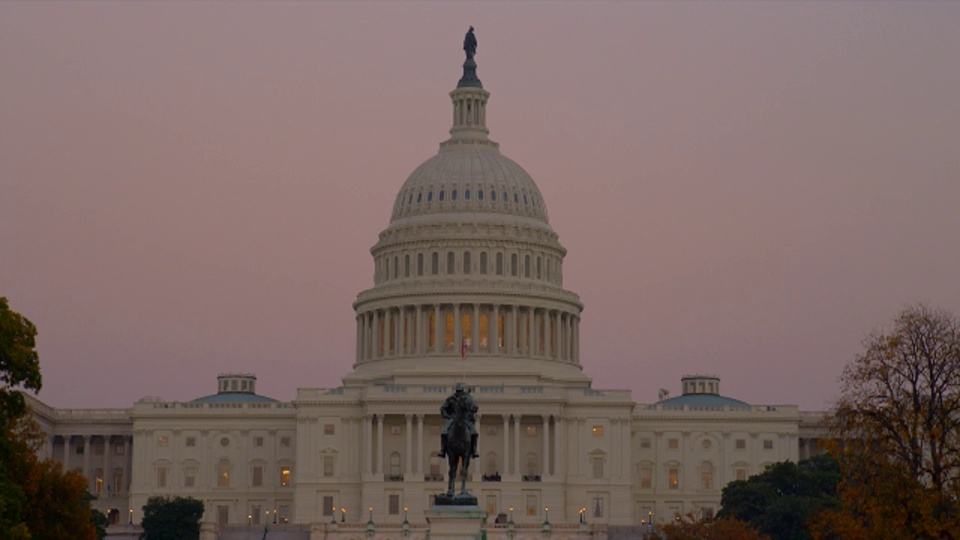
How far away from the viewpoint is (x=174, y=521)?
16462 centimetres

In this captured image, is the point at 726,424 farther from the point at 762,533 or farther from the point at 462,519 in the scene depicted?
the point at 462,519

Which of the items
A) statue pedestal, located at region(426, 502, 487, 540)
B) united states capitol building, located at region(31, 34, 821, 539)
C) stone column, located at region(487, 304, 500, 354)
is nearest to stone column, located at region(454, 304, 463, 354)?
united states capitol building, located at region(31, 34, 821, 539)

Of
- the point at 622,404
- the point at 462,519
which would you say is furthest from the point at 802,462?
the point at 462,519

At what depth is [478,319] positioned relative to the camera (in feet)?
653

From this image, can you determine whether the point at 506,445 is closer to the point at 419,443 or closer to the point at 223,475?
the point at 419,443

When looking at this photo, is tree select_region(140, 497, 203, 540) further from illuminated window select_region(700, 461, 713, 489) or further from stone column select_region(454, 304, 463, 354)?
illuminated window select_region(700, 461, 713, 489)

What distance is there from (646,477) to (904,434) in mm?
112522

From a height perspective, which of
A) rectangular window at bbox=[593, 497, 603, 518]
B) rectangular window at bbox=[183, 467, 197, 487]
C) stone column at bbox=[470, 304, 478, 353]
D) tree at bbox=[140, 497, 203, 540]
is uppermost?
stone column at bbox=[470, 304, 478, 353]

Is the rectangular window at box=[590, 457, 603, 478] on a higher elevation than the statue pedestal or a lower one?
higher

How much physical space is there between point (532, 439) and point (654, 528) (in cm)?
2730

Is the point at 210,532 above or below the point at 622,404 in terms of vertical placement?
below

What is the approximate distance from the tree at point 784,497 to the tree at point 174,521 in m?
38.6

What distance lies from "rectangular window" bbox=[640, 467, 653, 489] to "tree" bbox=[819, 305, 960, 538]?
108m

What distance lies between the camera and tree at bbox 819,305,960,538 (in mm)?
82812
